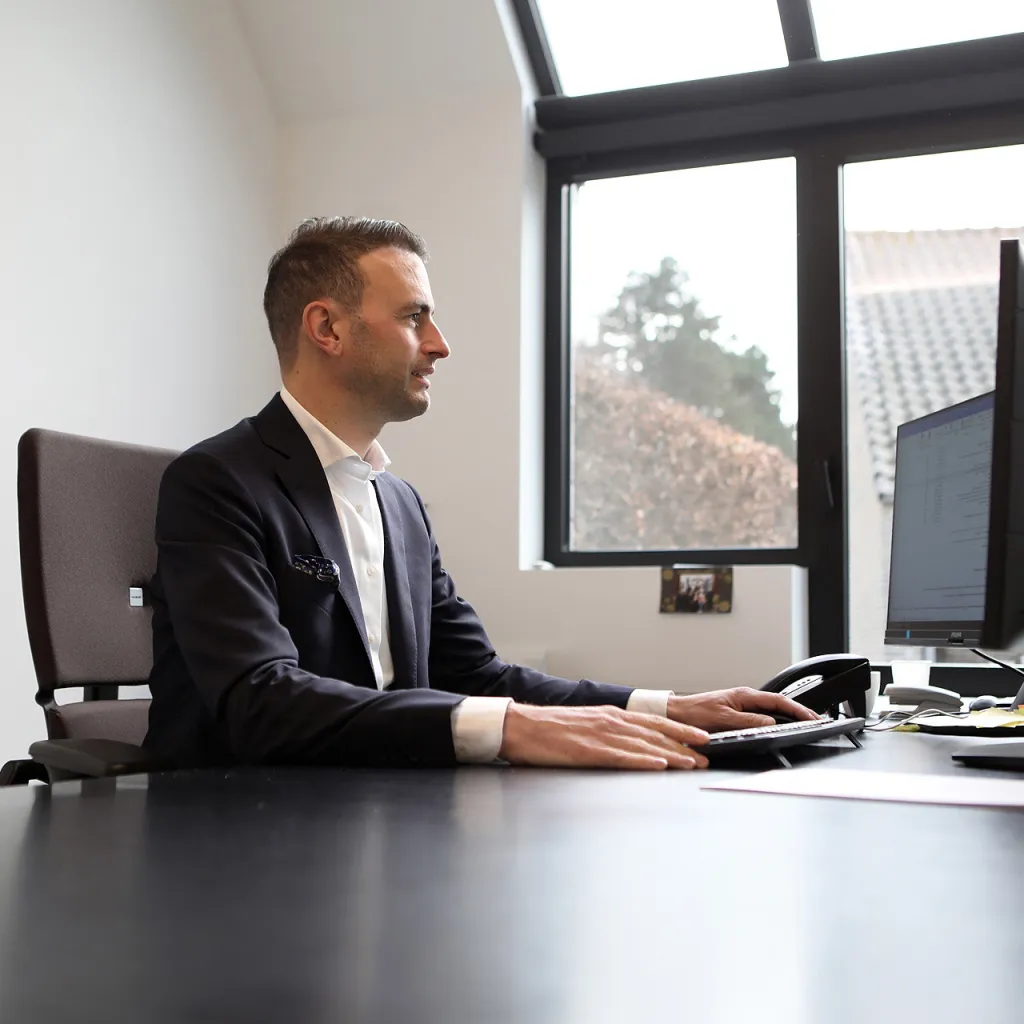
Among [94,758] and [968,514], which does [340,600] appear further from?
[968,514]

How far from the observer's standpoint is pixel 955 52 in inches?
126

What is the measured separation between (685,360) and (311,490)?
83.6 inches

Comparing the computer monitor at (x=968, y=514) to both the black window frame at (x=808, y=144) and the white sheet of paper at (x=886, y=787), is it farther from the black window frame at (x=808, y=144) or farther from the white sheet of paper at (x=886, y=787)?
the black window frame at (x=808, y=144)

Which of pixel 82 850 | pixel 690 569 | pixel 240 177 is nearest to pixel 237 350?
pixel 240 177

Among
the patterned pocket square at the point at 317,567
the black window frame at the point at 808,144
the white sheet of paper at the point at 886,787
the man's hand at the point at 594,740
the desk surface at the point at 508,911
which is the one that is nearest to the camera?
the desk surface at the point at 508,911

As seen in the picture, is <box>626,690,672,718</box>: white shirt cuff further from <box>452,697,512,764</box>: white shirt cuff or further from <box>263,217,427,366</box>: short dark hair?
<box>263,217,427,366</box>: short dark hair

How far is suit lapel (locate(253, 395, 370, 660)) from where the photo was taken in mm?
1538

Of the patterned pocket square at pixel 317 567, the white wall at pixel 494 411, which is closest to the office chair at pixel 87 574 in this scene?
the patterned pocket square at pixel 317 567

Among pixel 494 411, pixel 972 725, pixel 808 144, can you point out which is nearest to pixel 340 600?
→ pixel 972 725

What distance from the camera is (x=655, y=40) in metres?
3.53

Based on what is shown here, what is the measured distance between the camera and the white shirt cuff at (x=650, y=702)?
4.98 feet

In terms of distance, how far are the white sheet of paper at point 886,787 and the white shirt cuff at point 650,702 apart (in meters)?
0.44

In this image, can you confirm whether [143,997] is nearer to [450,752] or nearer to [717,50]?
[450,752]

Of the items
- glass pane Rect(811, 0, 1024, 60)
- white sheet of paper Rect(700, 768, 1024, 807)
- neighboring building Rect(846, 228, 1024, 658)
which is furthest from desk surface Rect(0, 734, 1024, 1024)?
glass pane Rect(811, 0, 1024, 60)
